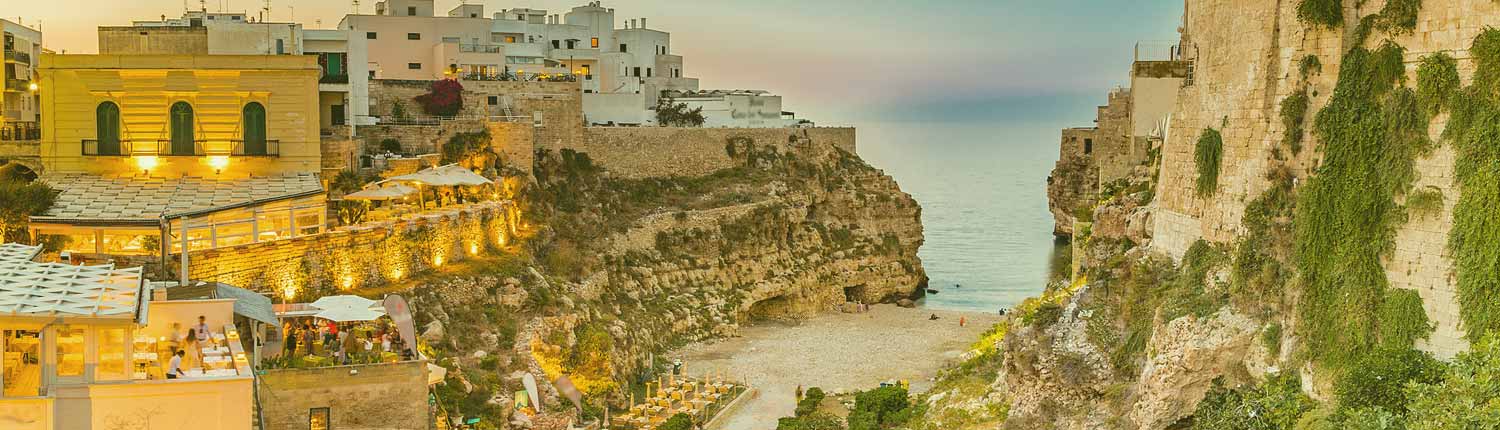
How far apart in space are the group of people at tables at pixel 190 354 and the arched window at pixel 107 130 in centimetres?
1416

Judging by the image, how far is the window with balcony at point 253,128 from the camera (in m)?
32.9

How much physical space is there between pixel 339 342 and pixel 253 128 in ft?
36.1

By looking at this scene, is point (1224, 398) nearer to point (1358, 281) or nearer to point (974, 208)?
point (1358, 281)

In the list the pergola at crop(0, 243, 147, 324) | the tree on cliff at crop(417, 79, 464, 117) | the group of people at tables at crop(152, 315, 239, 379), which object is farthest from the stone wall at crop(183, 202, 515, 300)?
the tree on cliff at crop(417, 79, 464, 117)

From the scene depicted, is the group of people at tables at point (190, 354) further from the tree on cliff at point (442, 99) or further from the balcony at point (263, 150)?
the tree on cliff at point (442, 99)

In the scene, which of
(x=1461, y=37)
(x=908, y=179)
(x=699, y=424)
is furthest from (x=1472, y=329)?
(x=908, y=179)

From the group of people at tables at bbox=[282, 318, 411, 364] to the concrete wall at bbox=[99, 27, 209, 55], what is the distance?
1218cm

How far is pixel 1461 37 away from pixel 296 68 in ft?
84.4

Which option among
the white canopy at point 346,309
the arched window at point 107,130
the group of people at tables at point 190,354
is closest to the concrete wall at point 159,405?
the group of people at tables at point 190,354

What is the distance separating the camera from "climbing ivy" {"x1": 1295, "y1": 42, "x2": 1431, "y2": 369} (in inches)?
648

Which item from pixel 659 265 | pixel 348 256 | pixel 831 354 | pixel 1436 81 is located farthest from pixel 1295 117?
pixel 659 265

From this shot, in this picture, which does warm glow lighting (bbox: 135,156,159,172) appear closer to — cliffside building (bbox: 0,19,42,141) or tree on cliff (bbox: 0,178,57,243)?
cliffside building (bbox: 0,19,42,141)

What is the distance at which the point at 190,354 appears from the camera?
60.4 feet

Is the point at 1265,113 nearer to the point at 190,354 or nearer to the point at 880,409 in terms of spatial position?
the point at 880,409
